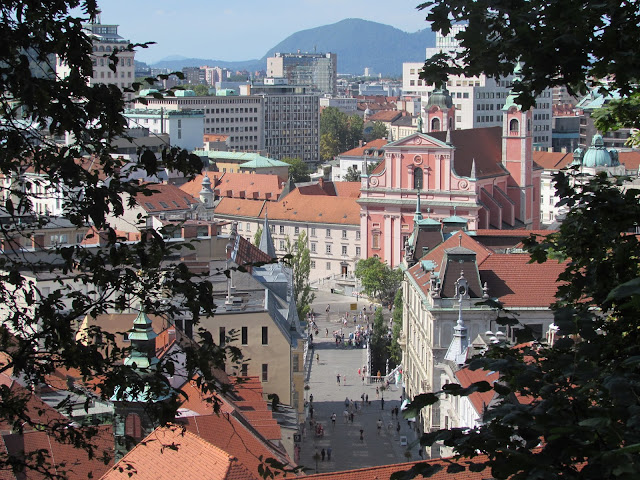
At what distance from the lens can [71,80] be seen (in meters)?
11.0

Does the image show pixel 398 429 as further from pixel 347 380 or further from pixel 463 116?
pixel 463 116

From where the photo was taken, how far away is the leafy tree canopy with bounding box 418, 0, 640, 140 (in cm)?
1262

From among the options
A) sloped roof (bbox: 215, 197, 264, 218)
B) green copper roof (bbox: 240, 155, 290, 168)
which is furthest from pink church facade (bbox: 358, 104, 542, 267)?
green copper roof (bbox: 240, 155, 290, 168)

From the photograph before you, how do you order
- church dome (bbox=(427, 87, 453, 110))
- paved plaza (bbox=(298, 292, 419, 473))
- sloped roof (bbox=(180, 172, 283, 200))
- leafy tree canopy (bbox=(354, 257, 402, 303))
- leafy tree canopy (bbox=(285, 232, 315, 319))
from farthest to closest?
sloped roof (bbox=(180, 172, 283, 200)) → church dome (bbox=(427, 87, 453, 110)) → leafy tree canopy (bbox=(354, 257, 402, 303)) → leafy tree canopy (bbox=(285, 232, 315, 319)) → paved plaza (bbox=(298, 292, 419, 473))

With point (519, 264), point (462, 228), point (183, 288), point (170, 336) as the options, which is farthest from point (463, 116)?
point (183, 288)

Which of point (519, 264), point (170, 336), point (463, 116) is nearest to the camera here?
point (170, 336)

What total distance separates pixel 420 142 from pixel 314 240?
1695 centimetres

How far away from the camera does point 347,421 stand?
54531 mm

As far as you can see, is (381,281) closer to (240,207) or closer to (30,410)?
(240,207)

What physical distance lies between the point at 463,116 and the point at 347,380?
358ft

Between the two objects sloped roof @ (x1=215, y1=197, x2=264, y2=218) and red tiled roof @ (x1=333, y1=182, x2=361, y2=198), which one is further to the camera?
red tiled roof @ (x1=333, y1=182, x2=361, y2=198)

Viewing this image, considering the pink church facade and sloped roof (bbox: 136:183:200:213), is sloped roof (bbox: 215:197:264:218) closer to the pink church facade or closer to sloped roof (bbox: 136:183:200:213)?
the pink church facade

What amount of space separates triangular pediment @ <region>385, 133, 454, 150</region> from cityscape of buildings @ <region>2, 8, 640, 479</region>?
0.42ft

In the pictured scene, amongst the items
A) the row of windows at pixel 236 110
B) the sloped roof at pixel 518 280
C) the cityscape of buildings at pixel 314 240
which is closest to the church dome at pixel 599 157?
the cityscape of buildings at pixel 314 240
